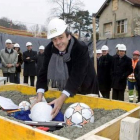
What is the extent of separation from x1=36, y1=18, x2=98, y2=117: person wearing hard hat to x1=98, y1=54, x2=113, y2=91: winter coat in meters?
2.75

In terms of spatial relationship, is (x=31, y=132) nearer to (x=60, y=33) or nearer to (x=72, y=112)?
(x=72, y=112)

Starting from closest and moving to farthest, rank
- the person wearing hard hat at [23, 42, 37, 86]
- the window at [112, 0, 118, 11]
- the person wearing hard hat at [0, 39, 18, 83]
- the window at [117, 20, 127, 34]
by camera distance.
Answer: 1. the person wearing hard hat at [0, 39, 18, 83]
2. the person wearing hard hat at [23, 42, 37, 86]
3. the window at [117, 20, 127, 34]
4. the window at [112, 0, 118, 11]

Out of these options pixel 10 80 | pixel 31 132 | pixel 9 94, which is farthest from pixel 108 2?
pixel 31 132

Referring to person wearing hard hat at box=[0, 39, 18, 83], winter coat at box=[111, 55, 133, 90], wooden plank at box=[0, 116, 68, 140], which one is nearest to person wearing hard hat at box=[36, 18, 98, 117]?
wooden plank at box=[0, 116, 68, 140]

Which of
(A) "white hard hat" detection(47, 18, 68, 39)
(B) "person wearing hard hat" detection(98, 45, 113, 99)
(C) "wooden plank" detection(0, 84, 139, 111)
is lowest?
(C) "wooden plank" detection(0, 84, 139, 111)

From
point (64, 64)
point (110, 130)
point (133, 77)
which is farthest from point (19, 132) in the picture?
point (133, 77)

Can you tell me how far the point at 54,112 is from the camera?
2.40 metres

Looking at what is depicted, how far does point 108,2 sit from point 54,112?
26.3 meters

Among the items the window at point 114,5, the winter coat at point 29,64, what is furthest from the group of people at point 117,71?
the window at point 114,5

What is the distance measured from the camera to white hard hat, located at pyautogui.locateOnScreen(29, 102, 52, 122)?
2.31m

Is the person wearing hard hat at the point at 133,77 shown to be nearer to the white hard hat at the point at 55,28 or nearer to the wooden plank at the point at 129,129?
the white hard hat at the point at 55,28

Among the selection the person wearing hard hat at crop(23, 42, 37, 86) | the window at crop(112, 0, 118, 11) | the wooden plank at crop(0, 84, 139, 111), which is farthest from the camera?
the window at crop(112, 0, 118, 11)

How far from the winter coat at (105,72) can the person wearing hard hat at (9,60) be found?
9.97ft

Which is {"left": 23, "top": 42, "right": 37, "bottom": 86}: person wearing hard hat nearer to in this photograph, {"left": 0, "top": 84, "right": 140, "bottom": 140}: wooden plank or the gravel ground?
{"left": 0, "top": 84, "right": 140, "bottom": 140}: wooden plank
